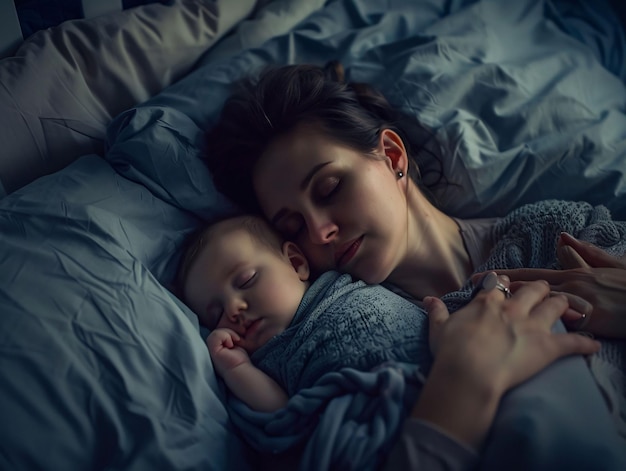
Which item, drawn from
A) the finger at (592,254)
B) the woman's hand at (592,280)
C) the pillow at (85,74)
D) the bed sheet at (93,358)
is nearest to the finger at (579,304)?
the woman's hand at (592,280)

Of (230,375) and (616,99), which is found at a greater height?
(616,99)

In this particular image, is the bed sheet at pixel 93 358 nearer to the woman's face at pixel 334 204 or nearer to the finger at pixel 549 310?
the woman's face at pixel 334 204

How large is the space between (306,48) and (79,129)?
1.91ft

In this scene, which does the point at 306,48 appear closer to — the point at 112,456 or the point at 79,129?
the point at 79,129

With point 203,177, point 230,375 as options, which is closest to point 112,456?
point 230,375

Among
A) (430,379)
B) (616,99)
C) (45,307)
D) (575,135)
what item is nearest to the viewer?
(430,379)

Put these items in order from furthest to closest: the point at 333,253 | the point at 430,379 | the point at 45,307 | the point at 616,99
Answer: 1. the point at 616,99
2. the point at 333,253
3. the point at 45,307
4. the point at 430,379

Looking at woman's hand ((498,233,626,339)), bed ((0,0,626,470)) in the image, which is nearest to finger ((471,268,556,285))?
woman's hand ((498,233,626,339))

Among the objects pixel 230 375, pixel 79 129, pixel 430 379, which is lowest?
pixel 230 375

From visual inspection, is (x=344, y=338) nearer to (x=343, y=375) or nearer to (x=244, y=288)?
(x=343, y=375)

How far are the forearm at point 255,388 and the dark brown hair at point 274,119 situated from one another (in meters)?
0.39

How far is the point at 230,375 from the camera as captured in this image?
94cm

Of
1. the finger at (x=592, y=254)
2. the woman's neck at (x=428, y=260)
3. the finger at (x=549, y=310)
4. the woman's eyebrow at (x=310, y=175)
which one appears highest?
the woman's eyebrow at (x=310, y=175)

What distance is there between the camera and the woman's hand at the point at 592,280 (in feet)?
2.92
